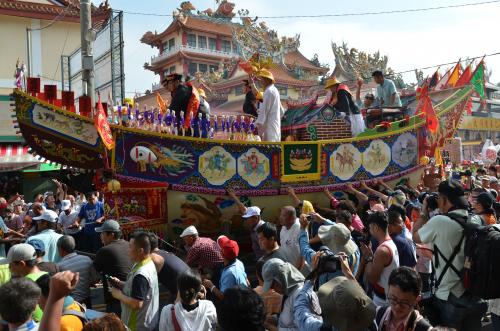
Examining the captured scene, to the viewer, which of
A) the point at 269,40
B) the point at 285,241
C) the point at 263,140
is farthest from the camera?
the point at 269,40

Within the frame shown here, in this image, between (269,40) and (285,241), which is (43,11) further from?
(269,40)

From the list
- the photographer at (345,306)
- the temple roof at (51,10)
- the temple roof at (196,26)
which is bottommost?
the photographer at (345,306)

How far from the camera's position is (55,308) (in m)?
2.19

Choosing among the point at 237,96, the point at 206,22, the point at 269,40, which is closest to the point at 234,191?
the point at 237,96

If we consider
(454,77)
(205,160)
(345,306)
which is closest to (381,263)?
(345,306)

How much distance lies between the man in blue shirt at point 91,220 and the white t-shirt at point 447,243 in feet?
19.2

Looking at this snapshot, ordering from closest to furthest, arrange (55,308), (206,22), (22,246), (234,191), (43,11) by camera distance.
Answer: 1. (55,308)
2. (22,246)
3. (234,191)
4. (43,11)
5. (206,22)

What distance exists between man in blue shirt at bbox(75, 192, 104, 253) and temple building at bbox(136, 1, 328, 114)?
23.3 metres

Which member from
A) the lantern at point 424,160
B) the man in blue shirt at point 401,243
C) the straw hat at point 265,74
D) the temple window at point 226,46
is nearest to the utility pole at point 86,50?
the straw hat at point 265,74

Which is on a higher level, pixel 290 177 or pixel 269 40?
pixel 269 40

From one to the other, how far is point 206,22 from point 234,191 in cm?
3441

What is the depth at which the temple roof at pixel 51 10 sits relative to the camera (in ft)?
49.9

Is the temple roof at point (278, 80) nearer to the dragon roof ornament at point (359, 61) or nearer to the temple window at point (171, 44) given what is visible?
the dragon roof ornament at point (359, 61)

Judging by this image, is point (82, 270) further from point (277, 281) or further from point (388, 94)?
point (388, 94)
